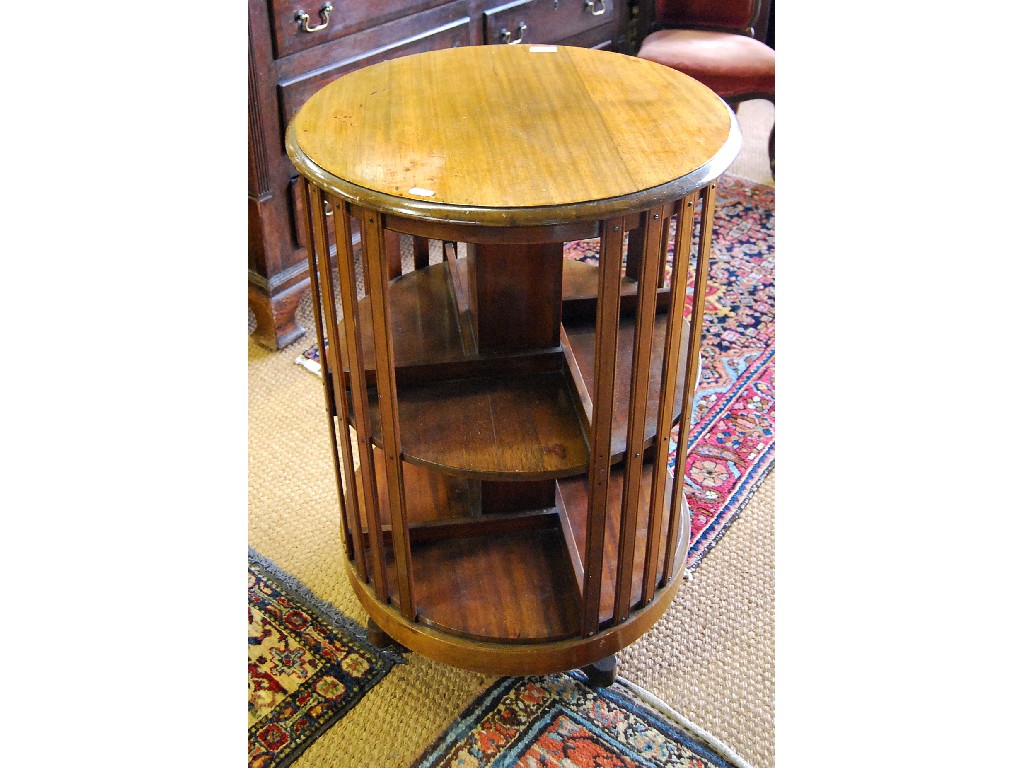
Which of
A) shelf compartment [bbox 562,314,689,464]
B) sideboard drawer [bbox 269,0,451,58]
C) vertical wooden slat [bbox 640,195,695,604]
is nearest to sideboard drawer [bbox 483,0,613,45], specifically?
sideboard drawer [bbox 269,0,451,58]

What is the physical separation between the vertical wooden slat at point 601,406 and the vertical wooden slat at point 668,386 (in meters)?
0.08

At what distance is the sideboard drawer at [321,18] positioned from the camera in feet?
5.92

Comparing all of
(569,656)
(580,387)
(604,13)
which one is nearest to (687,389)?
(580,387)

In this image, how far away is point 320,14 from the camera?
1859 millimetres

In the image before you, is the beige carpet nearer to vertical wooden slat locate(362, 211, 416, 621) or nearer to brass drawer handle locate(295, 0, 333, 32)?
vertical wooden slat locate(362, 211, 416, 621)

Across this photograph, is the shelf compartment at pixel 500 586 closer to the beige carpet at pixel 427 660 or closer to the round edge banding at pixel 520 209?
the beige carpet at pixel 427 660

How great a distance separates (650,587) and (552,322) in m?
0.40

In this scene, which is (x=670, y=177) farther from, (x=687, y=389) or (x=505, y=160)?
(x=687, y=389)

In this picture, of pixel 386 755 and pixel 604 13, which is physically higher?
pixel 604 13

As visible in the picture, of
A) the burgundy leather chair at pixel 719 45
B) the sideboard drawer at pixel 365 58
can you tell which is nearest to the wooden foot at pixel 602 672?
the sideboard drawer at pixel 365 58

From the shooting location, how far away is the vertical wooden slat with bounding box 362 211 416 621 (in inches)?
39.2

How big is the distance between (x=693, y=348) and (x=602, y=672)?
1.67 ft

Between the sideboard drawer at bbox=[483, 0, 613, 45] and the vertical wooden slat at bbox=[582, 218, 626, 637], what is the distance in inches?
58.8

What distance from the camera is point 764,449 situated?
1.84m
